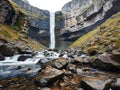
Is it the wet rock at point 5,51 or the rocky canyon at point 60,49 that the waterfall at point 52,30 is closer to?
the rocky canyon at point 60,49

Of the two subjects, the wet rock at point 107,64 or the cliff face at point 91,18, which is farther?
the cliff face at point 91,18

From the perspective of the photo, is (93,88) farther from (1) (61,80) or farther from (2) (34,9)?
(2) (34,9)

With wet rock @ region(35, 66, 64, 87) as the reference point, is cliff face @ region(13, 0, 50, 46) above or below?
above

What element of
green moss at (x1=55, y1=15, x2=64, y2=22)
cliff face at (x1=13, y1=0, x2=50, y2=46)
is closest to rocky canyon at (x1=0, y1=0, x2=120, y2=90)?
cliff face at (x1=13, y1=0, x2=50, y2=46)

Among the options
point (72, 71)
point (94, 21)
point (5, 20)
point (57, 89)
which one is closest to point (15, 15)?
point (5, 20)

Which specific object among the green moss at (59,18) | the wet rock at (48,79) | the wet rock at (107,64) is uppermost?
the green moss at (59,18)

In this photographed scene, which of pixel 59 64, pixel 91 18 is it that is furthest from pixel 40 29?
pixel 59 64

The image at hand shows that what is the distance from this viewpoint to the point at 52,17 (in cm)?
19638

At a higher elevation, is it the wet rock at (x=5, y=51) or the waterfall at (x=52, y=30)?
the waterfall at (x=52, y=30)

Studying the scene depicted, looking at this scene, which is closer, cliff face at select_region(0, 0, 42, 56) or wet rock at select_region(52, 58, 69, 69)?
wet rock at select_region(52, 58, 69, 69)

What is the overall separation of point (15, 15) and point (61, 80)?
292ft

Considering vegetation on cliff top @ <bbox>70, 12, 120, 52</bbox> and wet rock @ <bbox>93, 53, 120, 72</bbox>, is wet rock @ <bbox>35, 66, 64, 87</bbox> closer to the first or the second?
wet rock @ <bbox>93, 53, 120, 72</bbox>

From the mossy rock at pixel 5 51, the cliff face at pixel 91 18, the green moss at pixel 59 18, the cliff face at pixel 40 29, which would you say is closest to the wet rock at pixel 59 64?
the mossy rock at pixel 5 51

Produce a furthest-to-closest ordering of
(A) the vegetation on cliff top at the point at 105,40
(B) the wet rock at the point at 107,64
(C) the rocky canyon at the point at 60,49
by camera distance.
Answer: (A) the vegetation on cliff top at the point at 105,40, (B) the wet rock at the point at 107,64, (C) the rocky canyon at the point at 60,49
